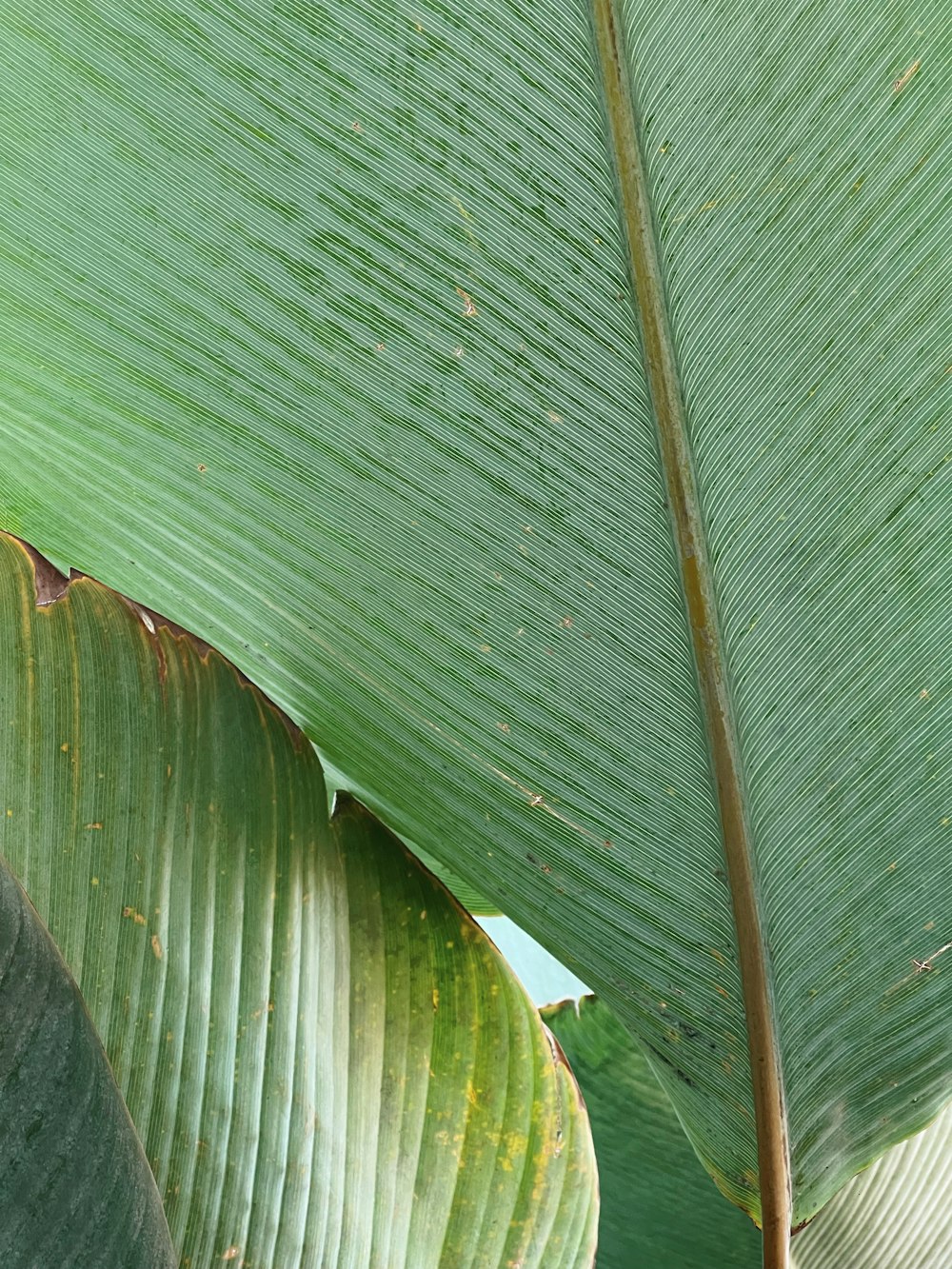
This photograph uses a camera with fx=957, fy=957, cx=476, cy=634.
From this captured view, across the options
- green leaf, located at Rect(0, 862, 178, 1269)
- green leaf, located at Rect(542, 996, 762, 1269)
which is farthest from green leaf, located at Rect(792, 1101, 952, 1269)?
green leaf, located at Rect(0, 862, 178, 1269)

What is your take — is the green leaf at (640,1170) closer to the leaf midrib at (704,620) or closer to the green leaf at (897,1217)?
the green leaf at (897,1217)

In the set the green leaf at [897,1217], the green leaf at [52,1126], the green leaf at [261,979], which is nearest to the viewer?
the green leaf at [52,1126]

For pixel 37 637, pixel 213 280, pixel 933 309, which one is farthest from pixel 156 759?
pixel 933 309

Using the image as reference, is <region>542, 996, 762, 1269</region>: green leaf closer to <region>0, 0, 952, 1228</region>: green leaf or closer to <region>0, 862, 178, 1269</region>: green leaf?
<region>0, 0, 952, 1228</region>: green leaf

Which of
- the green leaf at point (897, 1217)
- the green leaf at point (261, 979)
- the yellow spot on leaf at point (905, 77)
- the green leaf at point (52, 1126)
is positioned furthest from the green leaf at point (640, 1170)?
the yellow spot on leaf at point (905, 77)

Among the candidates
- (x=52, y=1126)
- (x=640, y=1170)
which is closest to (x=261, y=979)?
(x=52, y=1126)

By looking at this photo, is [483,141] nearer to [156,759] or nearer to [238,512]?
[238,512]
